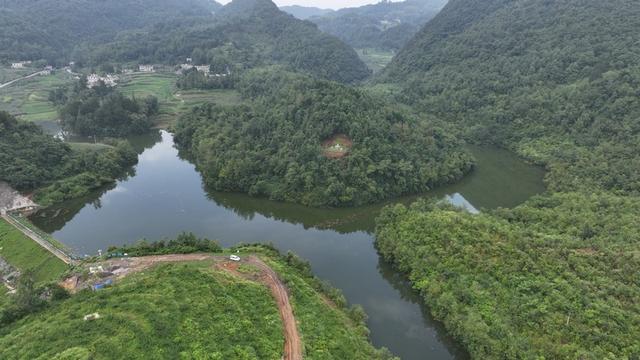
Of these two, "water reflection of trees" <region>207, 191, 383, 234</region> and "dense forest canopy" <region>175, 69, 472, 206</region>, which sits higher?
"dense forest canopy" <region>175, 69, 472, 206</region>

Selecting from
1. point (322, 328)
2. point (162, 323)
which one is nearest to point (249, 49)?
point (322, 328)

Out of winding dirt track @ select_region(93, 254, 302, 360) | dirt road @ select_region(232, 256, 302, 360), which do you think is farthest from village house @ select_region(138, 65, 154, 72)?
dirt road @ select_region(232, 256, 302, 360)

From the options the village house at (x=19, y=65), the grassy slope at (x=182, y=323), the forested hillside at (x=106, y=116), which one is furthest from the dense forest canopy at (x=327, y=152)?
the village house at (x=19, y=65)

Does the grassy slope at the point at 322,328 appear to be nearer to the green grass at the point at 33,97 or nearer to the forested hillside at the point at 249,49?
the green grass at the point at 33,97

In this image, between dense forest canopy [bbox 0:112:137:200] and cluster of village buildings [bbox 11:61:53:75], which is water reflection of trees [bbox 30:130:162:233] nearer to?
dense forest canopy [bbox 0:112:137:200]

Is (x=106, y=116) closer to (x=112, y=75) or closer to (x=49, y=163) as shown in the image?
(x=49, y=163)

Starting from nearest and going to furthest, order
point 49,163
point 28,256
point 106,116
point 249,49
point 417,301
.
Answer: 1. point 417,301
2. point 28,256
3. point 49,163
4. point 106,116
5. point 249,49
